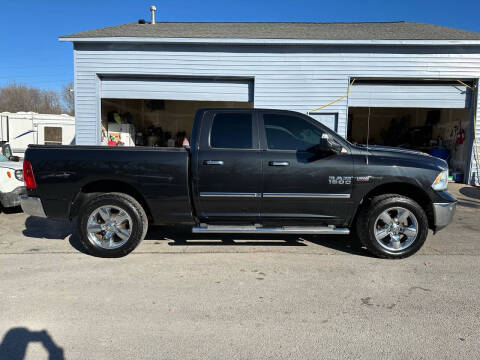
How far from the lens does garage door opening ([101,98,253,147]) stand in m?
11.6

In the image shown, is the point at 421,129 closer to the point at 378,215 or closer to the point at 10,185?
the point at 378,215

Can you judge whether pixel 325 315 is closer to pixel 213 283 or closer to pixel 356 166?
pixel 213 283

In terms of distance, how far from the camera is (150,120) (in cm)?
1498

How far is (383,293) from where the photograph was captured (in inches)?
126

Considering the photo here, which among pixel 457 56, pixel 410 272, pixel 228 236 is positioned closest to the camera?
pixel 410 272

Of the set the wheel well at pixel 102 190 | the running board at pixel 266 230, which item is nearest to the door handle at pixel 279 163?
the running board at pixel 266 230

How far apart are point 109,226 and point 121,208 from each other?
0.32m

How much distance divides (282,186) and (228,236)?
1.47 m

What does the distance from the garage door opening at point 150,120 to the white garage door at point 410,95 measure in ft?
13.9

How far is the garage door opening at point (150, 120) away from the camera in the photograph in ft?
37.9

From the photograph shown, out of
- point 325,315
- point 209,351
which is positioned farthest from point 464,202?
point 209,351

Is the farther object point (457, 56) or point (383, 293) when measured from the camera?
point (457, 56)

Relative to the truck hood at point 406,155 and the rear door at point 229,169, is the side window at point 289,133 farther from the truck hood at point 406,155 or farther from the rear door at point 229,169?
the truck hood at point 406,155

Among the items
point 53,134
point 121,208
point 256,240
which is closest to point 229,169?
point 256,240
